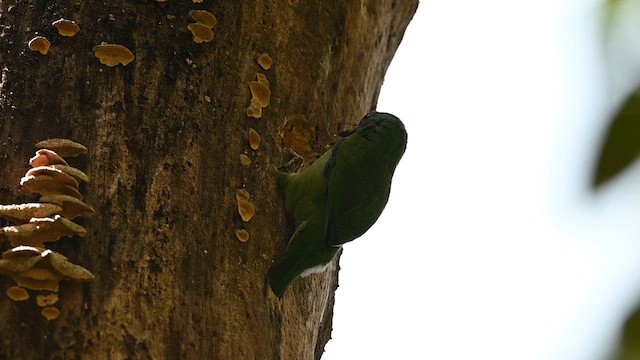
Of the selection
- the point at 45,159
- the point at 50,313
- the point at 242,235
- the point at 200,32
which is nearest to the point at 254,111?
the point at 200,32

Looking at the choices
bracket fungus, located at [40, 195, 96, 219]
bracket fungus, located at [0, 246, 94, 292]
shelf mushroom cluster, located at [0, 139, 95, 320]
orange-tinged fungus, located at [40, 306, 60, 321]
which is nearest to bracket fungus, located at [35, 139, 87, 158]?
shelf mushroom cluster, located at [0, 139, 95, 320]


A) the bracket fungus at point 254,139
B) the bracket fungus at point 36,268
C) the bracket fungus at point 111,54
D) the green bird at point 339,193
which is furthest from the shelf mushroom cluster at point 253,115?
the bracket fungus at point 36,268

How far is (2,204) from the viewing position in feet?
5.28

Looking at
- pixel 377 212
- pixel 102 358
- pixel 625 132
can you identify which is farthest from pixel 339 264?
pixel 625 132

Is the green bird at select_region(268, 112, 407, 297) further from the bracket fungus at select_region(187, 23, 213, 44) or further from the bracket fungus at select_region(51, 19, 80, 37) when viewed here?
the bracket fungus at select_region(51, 19, 80, 37)

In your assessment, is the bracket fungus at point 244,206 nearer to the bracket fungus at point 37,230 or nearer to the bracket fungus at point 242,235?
the bracket fungus at point 242,235

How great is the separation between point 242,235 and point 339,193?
26.1 inches

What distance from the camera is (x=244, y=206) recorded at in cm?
195

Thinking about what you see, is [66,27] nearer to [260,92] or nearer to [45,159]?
[45,159]

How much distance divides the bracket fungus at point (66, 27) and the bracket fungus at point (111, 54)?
3.2 inches

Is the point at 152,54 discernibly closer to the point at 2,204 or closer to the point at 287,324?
the point at 2,204

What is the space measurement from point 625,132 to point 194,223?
1427mm

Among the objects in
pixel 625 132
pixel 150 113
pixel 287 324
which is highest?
pixel 150 113

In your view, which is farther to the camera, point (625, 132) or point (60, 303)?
point (60, 303)
